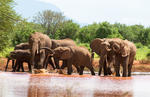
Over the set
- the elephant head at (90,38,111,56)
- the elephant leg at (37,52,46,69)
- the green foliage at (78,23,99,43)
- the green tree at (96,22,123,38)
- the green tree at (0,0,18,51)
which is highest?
the green tree at (0,0,18,51)

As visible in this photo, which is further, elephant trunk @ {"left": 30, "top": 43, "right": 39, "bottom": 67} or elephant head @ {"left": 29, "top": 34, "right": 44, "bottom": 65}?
elephant head @ {"left": 29, "top": 34, "right": 44, "bottom": 65}

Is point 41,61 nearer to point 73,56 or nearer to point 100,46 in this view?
point 73,56

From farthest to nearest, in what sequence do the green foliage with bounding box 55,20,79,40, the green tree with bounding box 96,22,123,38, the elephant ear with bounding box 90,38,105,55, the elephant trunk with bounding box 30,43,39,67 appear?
the green foliage with bounding box 55,20,79,40
the green tree with bounding box 96,22,123,38
the elephant ear with bounding box 90,38,105,55
the elephant trunk with bounding box 30,43,39,67

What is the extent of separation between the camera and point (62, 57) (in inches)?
983

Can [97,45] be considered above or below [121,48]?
below

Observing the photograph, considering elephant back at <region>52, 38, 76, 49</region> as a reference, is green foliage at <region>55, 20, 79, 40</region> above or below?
below

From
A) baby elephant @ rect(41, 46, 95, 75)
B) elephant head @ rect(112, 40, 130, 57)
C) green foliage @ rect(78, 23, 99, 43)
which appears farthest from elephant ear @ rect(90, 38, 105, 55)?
green foliage @ rect(78, 23, 99, 43)

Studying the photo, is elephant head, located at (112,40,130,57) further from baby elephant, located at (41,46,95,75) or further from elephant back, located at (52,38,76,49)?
elephant back, located at (52,38,76,49)

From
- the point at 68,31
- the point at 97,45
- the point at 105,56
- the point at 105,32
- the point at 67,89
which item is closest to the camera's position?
the point at 67,89

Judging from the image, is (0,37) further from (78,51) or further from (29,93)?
(29,93)

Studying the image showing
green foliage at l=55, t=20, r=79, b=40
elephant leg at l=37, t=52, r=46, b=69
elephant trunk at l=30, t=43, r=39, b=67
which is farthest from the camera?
green foliage at l=55, t=20, r=79, b=40

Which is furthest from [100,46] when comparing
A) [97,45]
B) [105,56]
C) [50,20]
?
[50,20]

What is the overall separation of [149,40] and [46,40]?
63923 millimetres

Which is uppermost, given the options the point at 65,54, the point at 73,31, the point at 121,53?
the point at 121,53
